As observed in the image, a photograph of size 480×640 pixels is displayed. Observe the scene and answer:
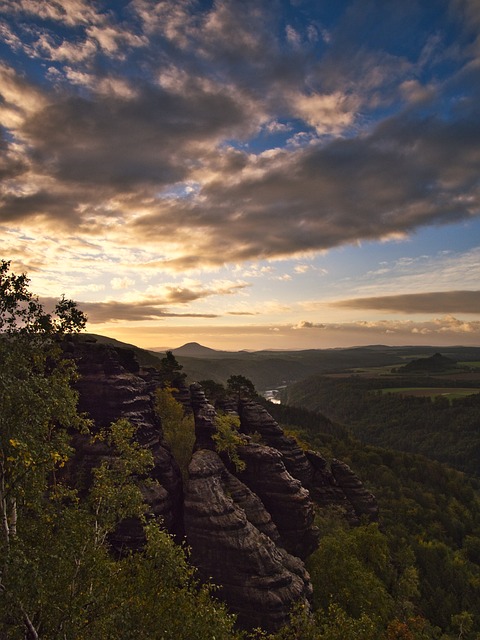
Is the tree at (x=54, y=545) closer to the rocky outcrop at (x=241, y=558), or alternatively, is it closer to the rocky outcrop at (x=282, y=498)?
the rocky outcrop at (x=241, y=558)

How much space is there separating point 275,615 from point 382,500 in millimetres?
85123

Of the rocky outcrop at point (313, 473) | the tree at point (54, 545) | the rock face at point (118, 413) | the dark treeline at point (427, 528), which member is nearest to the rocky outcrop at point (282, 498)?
the dark treeline at point (427, 528)

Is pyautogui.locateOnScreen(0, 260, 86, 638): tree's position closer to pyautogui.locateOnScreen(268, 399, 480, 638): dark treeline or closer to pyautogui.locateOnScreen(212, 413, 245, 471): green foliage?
pyautogui.locateOnScreen(212, 413, 245, 471): green foliage

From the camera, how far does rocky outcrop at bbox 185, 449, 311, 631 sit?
116 ft

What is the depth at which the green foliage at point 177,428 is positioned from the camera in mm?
56550

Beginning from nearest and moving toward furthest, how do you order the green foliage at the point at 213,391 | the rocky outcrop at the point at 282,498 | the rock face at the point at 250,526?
1. the rock face at the point at 250,526
2. the rocky outcrop at the point at 282,498
3. the green foliage at the point at 213,391

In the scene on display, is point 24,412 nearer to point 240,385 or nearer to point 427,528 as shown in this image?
point 240,385

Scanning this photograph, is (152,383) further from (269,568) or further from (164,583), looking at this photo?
(164,583)

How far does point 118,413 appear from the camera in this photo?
148ft

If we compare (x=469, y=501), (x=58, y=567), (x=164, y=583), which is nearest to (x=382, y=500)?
(x=469, y=501)

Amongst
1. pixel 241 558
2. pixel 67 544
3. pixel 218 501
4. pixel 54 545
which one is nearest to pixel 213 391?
pixel 218 501

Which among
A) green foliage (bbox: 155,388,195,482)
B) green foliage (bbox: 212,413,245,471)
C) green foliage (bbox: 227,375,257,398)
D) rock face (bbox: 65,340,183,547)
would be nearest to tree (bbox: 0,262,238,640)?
rock face (bbox: 65,340,183,547)

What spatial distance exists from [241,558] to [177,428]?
2561 cm

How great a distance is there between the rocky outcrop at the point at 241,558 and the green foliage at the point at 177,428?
32.6 ft
